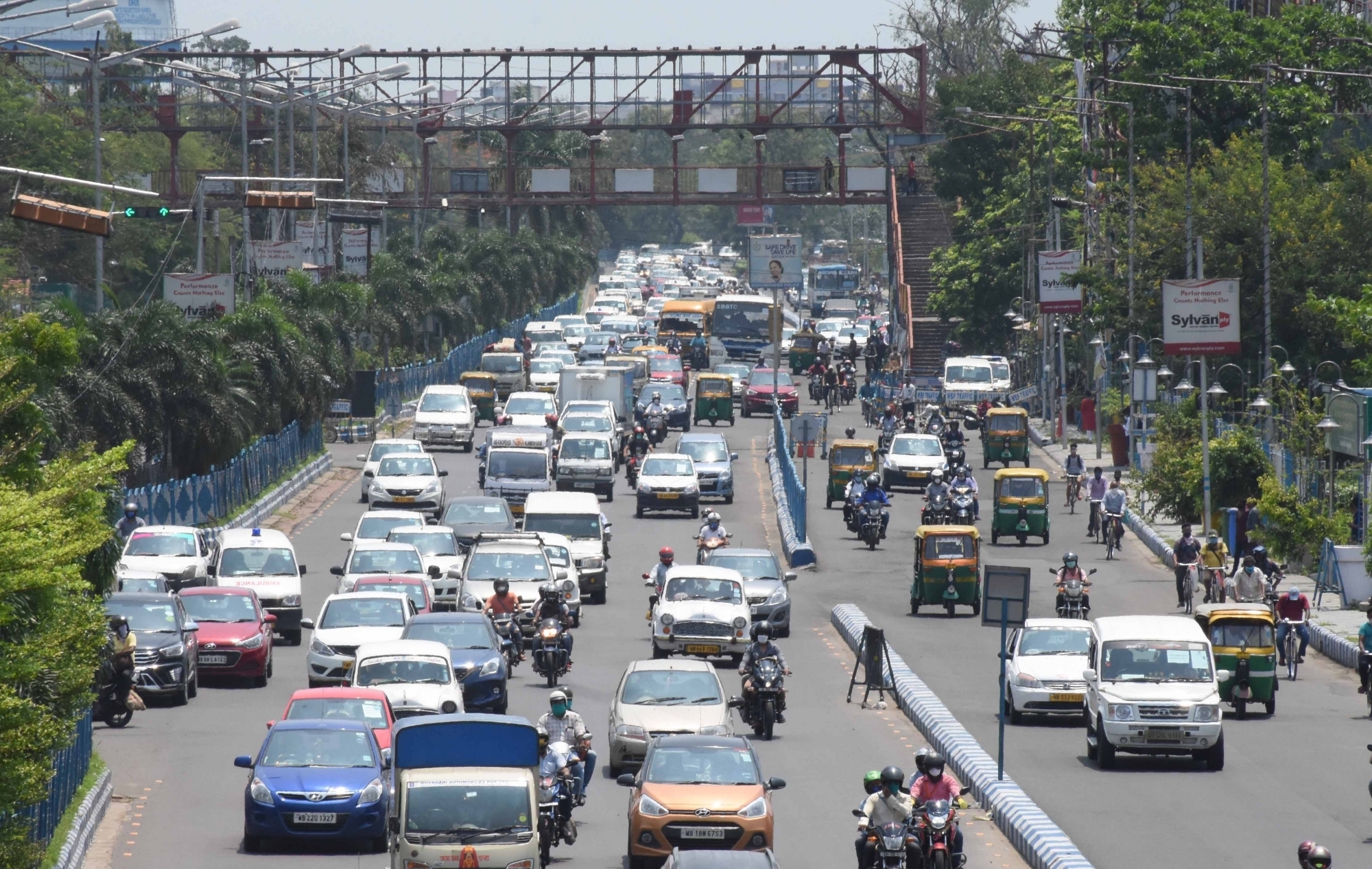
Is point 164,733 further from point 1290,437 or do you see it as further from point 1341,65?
point 1341,65

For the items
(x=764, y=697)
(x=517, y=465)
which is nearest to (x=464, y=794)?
(x=764, y=697)

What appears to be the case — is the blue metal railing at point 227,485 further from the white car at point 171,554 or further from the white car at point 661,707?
the white car at point 661,707

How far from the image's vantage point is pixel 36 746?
53.4 feet

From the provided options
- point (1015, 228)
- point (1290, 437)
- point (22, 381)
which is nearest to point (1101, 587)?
point (1290, 437)

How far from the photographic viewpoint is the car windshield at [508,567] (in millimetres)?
35219

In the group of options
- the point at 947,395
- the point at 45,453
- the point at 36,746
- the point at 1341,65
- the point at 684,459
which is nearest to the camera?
the point at 36,746

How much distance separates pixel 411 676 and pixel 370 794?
5.33 m

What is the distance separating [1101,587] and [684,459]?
1327cm

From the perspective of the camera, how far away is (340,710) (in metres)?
22.6

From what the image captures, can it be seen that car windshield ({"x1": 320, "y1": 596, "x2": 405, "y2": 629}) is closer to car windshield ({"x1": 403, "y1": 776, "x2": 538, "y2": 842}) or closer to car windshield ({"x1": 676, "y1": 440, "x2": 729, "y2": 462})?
car windshield ({"x1": 403, "y1": 776, "x2": 538, "y2": 842})

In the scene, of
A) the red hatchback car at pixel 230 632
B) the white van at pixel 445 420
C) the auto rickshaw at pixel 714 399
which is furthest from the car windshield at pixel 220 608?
the auto rickshaw at pixel 714 399

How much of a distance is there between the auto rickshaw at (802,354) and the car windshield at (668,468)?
39148 millimetres

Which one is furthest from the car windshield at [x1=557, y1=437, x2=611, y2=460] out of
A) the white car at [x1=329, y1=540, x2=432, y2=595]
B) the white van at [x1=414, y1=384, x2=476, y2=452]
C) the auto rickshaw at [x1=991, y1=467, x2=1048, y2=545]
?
the white car at [x1=329, y1=540, x2=432, y2=595]

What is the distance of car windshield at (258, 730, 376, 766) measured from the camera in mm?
20656
